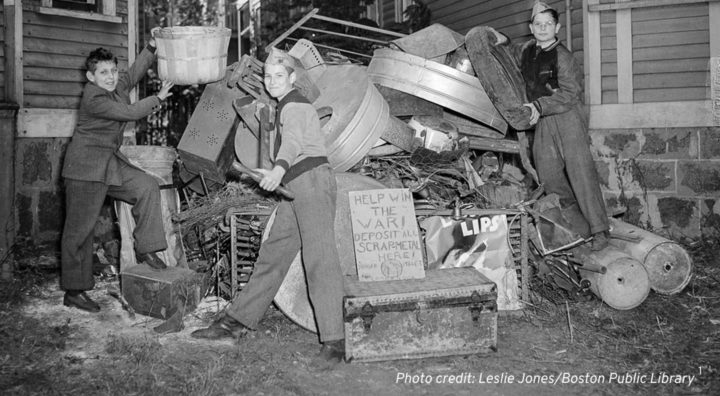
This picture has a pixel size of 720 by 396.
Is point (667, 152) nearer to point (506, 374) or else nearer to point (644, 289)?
point (644, 289)

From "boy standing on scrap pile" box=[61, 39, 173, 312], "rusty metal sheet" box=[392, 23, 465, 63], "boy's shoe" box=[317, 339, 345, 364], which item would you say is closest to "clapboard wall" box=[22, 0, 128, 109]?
"boy standing on scrap pile" box=[61, 39, 173, 312]

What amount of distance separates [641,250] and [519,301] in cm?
113

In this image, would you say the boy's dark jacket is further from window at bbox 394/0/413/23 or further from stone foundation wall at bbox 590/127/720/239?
window at bbox 394/0/413/23

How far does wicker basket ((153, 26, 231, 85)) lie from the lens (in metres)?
4.90

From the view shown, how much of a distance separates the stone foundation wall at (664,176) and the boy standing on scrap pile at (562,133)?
4.23ft

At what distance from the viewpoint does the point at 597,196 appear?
17.3 ft

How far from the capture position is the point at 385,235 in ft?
15.0

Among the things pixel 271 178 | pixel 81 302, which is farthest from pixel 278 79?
pixel 81 302

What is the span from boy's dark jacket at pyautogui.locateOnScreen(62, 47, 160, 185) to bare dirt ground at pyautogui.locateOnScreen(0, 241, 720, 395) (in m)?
1.10

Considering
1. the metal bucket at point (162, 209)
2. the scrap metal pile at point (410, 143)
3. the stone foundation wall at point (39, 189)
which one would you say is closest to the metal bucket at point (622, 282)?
the scrap metal pile at point (410, 143)

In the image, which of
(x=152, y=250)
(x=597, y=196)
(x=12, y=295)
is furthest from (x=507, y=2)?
(x=12, y=295)

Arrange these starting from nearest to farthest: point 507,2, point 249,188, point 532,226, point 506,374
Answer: point 506,374 < point 532,226 < point 249,188 < point 507,2

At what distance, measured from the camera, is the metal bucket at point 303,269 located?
4512 mm

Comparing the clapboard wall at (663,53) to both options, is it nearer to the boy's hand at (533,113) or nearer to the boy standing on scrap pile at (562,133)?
the boy standing on scrap pile at (562,133)
